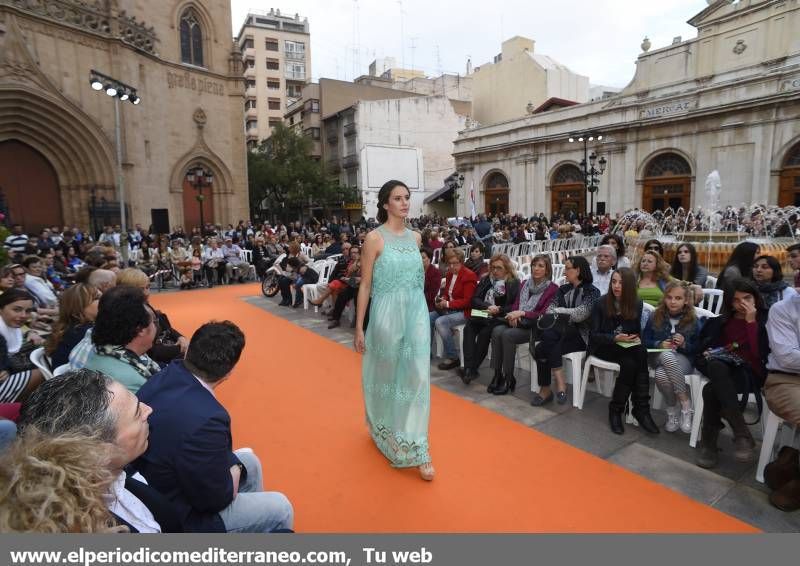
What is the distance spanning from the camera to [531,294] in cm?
459

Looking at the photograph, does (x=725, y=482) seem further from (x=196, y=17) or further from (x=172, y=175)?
(x=196, y=17)

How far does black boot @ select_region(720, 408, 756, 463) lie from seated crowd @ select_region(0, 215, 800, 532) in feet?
0.03

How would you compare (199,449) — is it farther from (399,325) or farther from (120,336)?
(399,325)

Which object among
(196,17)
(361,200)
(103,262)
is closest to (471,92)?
(361,200)

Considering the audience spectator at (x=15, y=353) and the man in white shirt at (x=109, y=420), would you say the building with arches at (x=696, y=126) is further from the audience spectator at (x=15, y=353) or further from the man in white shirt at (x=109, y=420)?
the audience spectator at (x=15, y=353)

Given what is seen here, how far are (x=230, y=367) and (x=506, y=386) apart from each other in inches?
123

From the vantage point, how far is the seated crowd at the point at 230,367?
1239 millimetres

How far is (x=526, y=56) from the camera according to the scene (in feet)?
102

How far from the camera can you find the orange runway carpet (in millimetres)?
2604

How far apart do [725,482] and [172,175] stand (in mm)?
20292

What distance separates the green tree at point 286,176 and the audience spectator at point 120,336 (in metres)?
27.5

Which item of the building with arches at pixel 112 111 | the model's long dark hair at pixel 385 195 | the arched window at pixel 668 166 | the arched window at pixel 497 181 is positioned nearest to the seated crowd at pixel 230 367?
the model's long dark hair at pixel 385 195

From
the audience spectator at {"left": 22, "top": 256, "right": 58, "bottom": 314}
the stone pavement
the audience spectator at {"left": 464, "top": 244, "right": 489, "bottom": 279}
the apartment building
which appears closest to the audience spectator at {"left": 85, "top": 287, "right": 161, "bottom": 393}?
the stone pavement
